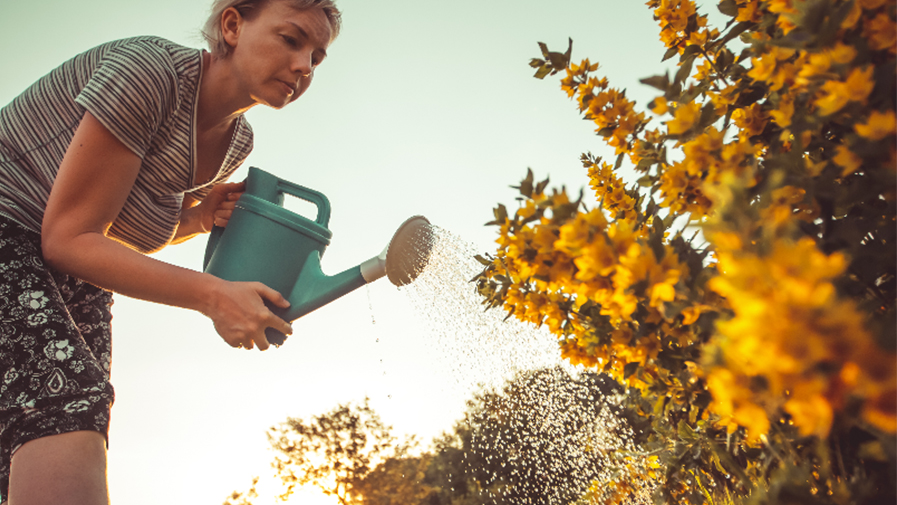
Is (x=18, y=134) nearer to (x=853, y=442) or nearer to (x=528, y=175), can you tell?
(x=528, y=175)

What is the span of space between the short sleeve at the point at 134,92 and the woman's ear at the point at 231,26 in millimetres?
266

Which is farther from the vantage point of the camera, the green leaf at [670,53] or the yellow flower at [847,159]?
the green leaf at [670,53]

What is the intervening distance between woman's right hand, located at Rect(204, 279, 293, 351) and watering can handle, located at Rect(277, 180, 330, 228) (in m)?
0.57

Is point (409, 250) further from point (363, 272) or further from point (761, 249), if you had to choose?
point (761, 249)

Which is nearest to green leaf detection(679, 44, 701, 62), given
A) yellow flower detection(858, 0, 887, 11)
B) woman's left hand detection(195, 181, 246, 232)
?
yellow flower detection(858, 0, 887, 11)

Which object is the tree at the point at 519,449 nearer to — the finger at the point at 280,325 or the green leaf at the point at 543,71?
the finger at the point at 280,325

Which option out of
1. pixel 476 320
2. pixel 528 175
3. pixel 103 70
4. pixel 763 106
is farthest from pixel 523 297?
pixel 103 70

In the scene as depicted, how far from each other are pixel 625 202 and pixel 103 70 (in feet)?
4.40

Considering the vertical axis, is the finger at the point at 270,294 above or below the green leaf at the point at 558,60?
below

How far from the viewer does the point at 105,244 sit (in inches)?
40.9

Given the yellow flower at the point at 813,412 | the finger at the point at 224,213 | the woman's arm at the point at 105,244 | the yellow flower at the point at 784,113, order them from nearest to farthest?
the yellow flower at the point at 813,412, the yellow flower at the point at 784,113, the woman's arm at the point at 105,244, the finger at the point at 224,213

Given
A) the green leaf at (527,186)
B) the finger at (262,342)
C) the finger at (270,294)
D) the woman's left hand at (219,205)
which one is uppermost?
the woman's left hand at (219,205)

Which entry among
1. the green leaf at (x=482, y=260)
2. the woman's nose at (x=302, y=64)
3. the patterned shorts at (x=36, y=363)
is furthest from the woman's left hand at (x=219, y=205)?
the green leaf at (x=482, y=260)

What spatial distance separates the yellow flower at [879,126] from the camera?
1.78 feet
